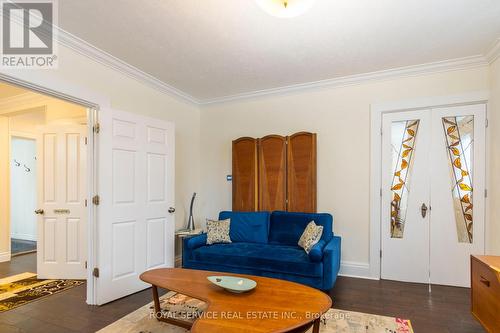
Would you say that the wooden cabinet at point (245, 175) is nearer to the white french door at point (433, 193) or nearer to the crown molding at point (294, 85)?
the crown molding at point (294, 85)

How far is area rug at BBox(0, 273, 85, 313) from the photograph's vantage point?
9.86 feet

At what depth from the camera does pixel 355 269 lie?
376 centimetres

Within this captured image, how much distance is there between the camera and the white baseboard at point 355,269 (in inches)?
146

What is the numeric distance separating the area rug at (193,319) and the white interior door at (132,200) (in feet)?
1.91

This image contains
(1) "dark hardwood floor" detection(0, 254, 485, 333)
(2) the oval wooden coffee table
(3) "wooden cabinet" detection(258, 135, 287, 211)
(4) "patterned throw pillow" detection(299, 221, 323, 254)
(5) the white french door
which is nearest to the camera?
(2) the oval wooden coffee table

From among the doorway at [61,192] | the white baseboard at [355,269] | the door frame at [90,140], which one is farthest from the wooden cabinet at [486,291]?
the doorway at [61,192]

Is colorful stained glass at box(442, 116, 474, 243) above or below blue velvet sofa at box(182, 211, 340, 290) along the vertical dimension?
above

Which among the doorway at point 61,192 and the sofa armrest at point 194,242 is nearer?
the sofa armrest at point 194,242

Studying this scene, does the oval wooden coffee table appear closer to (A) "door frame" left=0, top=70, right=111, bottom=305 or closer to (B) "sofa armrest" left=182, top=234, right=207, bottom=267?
(A) "door frame" left=0, top=70, right=111, bottom=305

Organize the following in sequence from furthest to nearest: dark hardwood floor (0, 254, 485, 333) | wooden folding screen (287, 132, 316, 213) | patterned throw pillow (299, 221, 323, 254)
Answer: wooden folding screen (287, 132, 316, 213)
patterned throw pillow (299, 221, 323, 254)
dark hardwood floor (0, 254, 485, 333)

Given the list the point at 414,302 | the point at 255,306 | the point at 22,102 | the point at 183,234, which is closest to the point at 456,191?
the point at 414,302

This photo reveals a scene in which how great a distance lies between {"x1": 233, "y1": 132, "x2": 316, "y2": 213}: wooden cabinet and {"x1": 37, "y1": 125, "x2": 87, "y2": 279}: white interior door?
7.21 ft

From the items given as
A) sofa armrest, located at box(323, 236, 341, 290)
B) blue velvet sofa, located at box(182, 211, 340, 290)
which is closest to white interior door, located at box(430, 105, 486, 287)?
blue velvet sofa, located at box(182, 211, 340, 290)

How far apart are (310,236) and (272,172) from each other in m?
1.21
